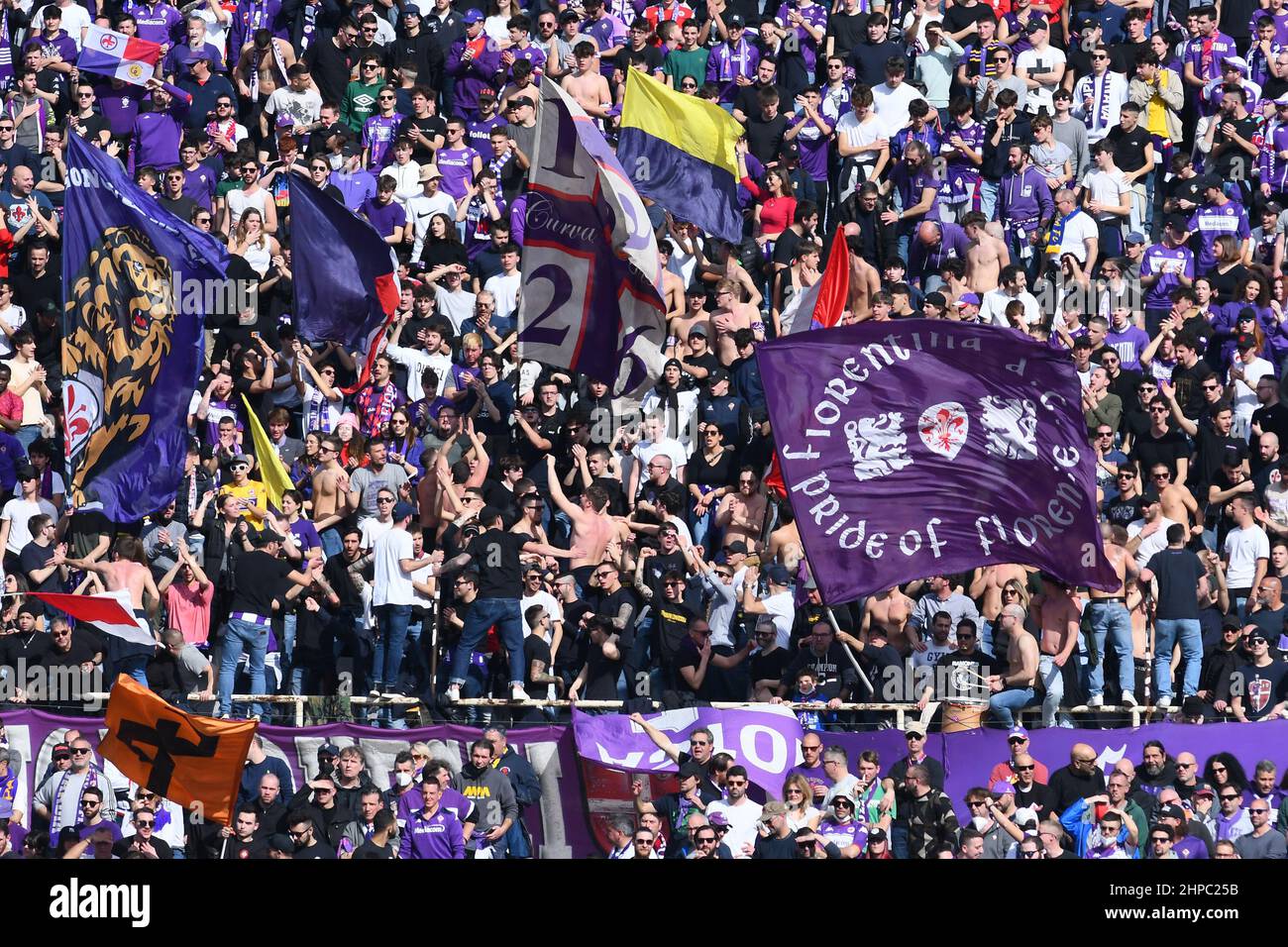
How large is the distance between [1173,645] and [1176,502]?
1.53 metres

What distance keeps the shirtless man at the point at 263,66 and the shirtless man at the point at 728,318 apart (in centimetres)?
554

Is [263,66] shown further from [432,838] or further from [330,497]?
[432,838]

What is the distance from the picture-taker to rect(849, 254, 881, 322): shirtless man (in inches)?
922

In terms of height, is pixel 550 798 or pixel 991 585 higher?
pixel 991 585

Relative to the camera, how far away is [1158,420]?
73.5 feet

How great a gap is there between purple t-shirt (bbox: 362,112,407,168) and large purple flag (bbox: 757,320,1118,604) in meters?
8.97

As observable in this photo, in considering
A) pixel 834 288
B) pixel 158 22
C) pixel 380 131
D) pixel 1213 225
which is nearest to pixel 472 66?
pixel 380 131

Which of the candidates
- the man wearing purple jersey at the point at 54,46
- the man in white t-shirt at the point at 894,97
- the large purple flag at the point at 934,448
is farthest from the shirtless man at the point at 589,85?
the large purple flag at the point at 934,448

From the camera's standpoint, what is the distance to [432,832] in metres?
18.8

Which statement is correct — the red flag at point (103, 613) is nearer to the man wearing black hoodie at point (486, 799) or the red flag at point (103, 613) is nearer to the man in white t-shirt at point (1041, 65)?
the man wearing black hoodie at point (486, 799)

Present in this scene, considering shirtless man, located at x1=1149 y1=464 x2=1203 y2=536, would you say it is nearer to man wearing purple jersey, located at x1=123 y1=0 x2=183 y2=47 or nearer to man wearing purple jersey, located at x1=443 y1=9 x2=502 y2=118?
man wearing purple jersey, located at x1=443 y1=9 x2=502 y2=118

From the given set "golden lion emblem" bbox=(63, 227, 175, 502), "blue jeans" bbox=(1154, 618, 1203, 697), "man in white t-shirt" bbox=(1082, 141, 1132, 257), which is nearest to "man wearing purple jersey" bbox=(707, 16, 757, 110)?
"man in white t-shirt" bbox=(1082, 141, 1132, 257)
